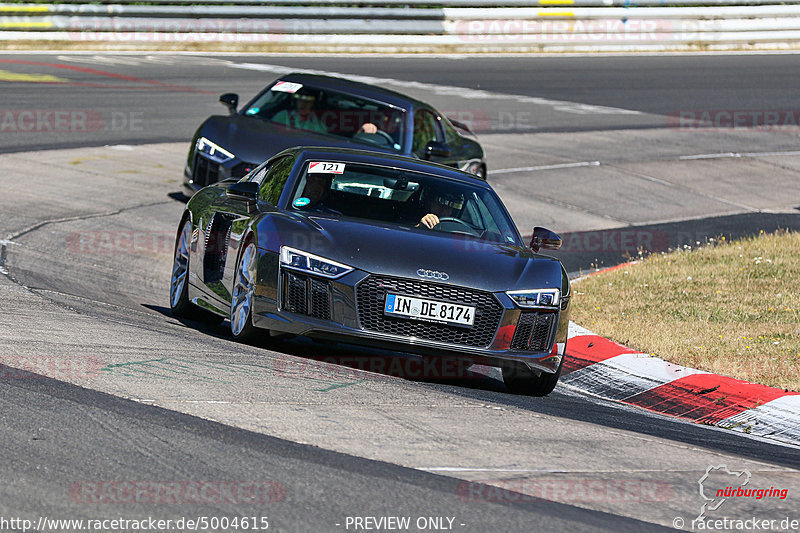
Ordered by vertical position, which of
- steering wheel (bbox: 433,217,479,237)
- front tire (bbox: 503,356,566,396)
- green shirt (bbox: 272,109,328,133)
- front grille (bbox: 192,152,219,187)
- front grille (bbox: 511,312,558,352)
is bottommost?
front tire (bbox: 503,356,566,396)

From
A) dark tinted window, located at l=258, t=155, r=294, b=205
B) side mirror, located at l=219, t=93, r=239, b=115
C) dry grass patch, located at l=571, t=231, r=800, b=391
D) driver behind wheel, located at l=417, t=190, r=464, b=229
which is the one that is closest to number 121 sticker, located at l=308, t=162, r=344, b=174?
dark tinted window, located at l=258, t=155, r=294, b=205

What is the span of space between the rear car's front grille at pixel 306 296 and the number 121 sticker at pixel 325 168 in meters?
1.38

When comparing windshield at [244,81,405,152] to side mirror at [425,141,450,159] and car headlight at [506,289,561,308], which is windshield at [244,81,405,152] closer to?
side mirror at [425,141,450,159]

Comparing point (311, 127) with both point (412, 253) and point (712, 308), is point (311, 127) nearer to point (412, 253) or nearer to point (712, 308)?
point (712, 308)

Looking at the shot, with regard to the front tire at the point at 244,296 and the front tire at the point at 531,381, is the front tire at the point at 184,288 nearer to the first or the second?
the front tire at the point at 244,296

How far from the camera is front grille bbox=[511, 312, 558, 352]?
302 inches

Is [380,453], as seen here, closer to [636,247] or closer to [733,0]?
[636,247]

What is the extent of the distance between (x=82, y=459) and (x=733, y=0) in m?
31.1

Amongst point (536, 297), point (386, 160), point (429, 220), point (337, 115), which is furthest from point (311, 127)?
point (536, 297)

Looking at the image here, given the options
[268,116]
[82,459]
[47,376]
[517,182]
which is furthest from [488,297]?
[517,182]

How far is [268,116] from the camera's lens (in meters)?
14.8

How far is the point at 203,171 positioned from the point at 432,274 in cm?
684

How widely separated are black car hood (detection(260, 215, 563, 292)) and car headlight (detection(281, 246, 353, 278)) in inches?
Result: 1.5

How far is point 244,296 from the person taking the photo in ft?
25.9
